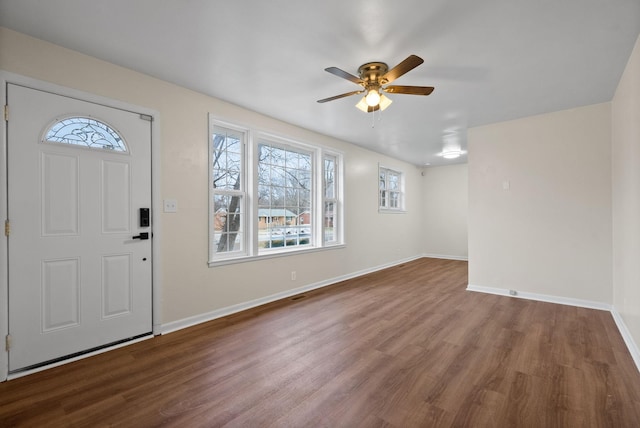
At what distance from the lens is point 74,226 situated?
2.39 meters

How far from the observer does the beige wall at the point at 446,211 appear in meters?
7.46

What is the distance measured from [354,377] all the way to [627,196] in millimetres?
3008

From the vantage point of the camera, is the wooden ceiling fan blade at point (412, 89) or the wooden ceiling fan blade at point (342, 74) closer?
the wooden ceiling fan blade at point (342, 74)

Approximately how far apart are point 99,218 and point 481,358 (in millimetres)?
3459

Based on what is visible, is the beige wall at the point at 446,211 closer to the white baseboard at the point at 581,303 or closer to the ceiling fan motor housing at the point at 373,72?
the white baseboard at the point at 581,303

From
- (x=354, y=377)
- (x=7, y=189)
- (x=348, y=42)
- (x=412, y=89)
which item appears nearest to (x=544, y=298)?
(x=354, y=377)

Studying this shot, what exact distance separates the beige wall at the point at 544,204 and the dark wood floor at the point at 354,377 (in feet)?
2.06

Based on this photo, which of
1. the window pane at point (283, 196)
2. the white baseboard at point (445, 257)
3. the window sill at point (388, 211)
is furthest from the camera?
the white baseboard at point (445, 257)

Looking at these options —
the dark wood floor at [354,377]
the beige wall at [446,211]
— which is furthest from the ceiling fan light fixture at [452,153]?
the dark wood floor at [354,377]

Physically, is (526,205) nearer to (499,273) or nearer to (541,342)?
(499,273)

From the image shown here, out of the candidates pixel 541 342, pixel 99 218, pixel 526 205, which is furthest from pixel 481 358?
pixel 99 218

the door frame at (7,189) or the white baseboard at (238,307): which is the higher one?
the door frame at (7,189)

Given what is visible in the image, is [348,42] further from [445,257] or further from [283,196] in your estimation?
[445,257]

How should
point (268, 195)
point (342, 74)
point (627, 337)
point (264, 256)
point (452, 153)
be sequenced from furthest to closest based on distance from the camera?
point (452, 153) → point (268, 195) → point (264, 256) → point (627, 337) → point (342, 74)
